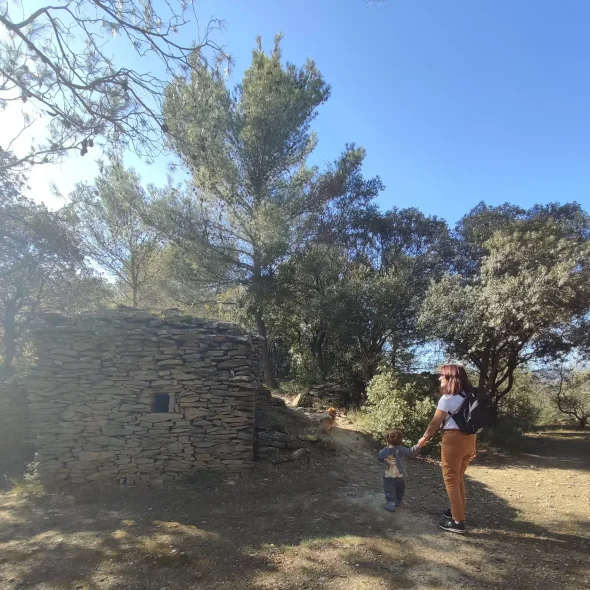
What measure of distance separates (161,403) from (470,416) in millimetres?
4509

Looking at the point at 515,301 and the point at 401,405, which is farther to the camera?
the point at 515,301

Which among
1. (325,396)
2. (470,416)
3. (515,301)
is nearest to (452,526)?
(470,416)

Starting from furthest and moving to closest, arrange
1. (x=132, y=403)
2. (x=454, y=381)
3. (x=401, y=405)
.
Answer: (x=401, y=405) → (x=132, y=403) → (x=454, y=381)

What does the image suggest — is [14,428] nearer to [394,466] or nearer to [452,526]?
[394,466]

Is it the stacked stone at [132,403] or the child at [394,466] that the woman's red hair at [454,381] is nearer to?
the child at [394,466]

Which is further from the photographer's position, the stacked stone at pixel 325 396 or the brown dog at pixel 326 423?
the stacked stone at pixel 325 396

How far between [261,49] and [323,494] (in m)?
13.9

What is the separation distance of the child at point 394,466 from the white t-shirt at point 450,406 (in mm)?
704

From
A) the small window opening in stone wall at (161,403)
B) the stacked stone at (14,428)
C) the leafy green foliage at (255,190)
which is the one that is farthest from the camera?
the leafy green foliage at (255,190)

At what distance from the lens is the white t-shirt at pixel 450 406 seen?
3.79m

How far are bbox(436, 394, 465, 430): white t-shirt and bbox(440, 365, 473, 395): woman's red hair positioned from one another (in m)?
0.07

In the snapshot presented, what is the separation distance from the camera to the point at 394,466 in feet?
14.9

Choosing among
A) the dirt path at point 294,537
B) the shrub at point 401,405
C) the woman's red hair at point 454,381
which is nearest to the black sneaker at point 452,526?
the dirt path at point 294,537

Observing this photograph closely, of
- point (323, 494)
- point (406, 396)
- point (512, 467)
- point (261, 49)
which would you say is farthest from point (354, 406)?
point (261, 49)
